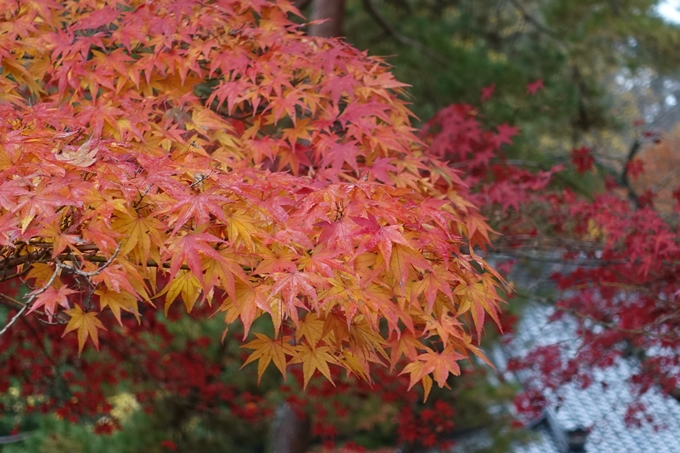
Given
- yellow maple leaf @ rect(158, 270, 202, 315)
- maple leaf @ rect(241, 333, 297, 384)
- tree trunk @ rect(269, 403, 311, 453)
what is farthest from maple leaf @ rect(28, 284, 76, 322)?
tree trunk @ rect(269, 403, 311, 453)

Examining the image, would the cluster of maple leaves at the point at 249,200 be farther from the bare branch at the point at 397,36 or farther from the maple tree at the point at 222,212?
the bare branch at the point at 397,36

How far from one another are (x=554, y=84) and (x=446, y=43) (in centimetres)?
123

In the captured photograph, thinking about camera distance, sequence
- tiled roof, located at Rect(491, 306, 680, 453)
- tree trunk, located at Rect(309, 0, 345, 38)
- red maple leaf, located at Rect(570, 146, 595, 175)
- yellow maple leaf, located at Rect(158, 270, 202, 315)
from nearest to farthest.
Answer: yellow maple leaf, located at Rect(158, 270, 202, 315) → red maple leaf, located at Rect(570, 146, 595, 175) → tree trunk, located at Rect(309, 0, 345, 38) → tiled roof, located at Rect(491, 306, 680, 453)

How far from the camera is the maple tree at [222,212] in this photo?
1.64 m

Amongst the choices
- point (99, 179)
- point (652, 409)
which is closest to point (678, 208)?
point (99, 179)

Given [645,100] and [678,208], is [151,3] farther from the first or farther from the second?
[645,100]

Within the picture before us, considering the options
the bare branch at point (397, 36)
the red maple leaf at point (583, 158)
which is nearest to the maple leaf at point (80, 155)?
the red maple leaf at point (583, 158)

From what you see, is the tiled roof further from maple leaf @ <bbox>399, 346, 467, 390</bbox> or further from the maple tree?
maple leaf @ <bbox>399, 346, 467, 390</bbox>

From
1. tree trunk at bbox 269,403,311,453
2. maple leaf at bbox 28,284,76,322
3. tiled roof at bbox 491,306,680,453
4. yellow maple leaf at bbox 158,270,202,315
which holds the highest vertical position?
yellow maple leaf at bbox 158,270,202,315

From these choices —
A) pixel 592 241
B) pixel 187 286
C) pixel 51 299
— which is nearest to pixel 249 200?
pixel 187 286

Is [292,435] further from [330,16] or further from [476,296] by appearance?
[476,296]

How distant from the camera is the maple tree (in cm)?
164

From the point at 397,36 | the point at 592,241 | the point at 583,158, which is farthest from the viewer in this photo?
the point at 397,36

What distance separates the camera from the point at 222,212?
5.28 feet
